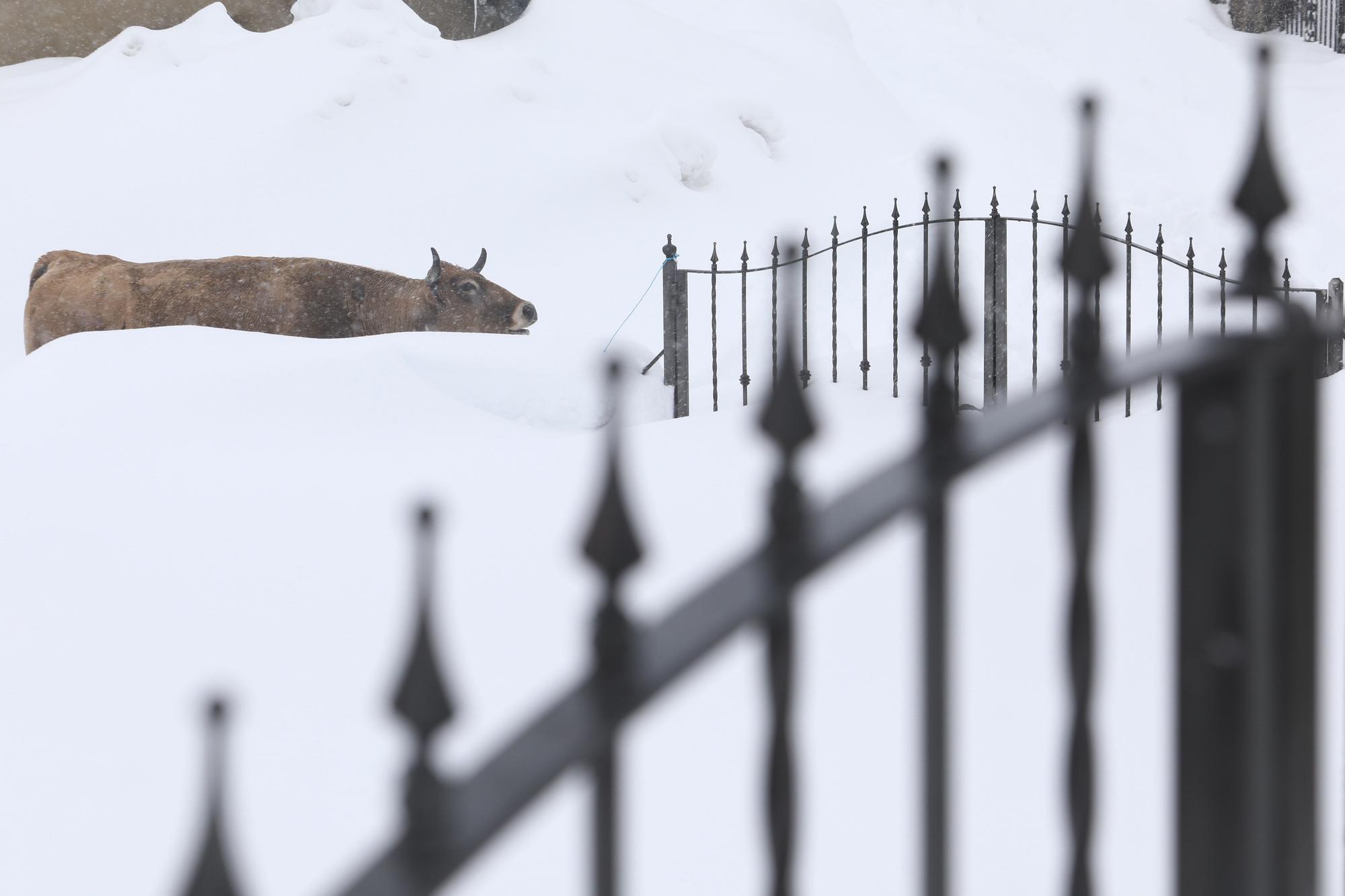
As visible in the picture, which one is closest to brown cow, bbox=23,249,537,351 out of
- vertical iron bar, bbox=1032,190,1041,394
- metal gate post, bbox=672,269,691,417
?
metal gate post, bbox=672,269,691,417

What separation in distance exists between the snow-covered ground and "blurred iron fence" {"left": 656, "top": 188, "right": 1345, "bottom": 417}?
49cm

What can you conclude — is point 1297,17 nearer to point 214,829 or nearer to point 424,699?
point 424,699

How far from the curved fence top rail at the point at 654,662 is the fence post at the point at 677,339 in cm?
812

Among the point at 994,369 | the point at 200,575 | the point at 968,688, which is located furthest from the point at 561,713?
the point at 994,369

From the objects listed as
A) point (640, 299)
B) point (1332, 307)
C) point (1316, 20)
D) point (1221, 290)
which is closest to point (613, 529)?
point (1221, 290)

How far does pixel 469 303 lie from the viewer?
1109cm

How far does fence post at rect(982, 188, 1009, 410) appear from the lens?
27.9 feet

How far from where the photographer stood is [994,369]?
8695 mm

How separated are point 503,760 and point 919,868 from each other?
0.54m

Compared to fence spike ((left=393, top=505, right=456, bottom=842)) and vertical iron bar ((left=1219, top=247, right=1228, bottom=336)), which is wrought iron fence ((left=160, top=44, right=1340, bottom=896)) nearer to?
fence spike ((left=393, top=505, right=456, bottom=842))

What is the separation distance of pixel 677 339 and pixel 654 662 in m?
8.42

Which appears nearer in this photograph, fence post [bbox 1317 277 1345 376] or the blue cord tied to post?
fence post [bbox 1317 277 1345 376]

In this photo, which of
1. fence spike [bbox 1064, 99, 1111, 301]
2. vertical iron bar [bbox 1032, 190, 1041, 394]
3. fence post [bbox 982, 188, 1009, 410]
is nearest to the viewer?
fence spike [bbox 1064, 99, 1111, 301]

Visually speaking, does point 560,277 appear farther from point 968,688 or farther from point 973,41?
point 968,688
